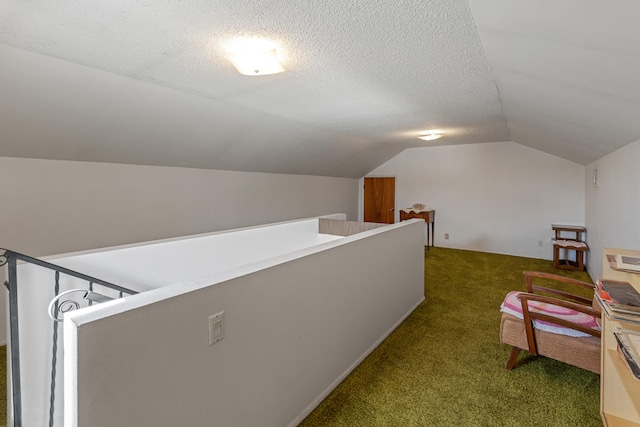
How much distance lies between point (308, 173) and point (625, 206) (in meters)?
4.33

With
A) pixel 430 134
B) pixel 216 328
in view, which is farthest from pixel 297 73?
pixel 430 134

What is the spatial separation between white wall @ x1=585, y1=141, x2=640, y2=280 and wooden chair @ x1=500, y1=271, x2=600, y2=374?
1052 millimetres

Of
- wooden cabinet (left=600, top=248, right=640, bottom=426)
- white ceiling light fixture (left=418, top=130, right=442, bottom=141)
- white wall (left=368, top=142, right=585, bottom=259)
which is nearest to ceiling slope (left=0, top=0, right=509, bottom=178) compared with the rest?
white ceiling light fixture (left=418, top=130, right=442, bottom=141)

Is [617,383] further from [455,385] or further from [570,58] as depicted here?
[570,58]

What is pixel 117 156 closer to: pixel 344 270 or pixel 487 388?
pixel 344 270

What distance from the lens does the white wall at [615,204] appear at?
2.69 meters

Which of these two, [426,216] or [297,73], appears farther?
[426,216]

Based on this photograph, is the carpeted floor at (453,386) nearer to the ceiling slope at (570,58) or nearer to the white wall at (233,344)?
the white wall at (233,344)

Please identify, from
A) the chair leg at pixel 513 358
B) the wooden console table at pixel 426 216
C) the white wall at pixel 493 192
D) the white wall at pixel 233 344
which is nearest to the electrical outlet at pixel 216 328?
the white wall at pixel 233 344

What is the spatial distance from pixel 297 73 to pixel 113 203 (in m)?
2.40

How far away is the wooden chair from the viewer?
1982mm

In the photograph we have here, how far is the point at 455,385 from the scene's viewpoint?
2.17 metres

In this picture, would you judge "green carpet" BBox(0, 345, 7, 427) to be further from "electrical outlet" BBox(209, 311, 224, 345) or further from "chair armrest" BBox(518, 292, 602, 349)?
"chair armrest" BBox(518, 292, 602, 349)

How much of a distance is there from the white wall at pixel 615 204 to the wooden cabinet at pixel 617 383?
1.50m
